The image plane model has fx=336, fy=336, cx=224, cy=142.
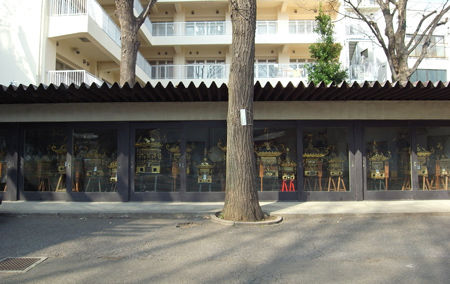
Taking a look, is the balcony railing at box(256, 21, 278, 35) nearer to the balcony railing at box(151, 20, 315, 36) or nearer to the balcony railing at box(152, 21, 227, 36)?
the balcony railing at box(151, 20, 315, 36)

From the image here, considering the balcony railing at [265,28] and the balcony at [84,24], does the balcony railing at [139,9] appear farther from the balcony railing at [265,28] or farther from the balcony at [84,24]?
the balcony railing at [265,28]

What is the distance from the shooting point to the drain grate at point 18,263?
4629 mm

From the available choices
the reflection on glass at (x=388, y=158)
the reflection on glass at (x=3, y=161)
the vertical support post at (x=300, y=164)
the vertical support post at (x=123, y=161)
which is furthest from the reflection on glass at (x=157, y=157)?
the reflection on glass at (x=388, y=158)

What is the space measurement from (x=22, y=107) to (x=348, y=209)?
399 inches

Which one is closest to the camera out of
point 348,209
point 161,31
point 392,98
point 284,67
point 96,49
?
point 348,209

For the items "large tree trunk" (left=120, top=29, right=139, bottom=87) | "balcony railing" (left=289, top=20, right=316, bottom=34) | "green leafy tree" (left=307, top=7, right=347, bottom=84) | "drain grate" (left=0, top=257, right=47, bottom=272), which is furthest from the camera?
"balcony railing" (left=289, top=20, right=316, bottom=34)

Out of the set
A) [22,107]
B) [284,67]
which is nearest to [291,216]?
[22,107]

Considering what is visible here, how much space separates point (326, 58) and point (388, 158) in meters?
8.88

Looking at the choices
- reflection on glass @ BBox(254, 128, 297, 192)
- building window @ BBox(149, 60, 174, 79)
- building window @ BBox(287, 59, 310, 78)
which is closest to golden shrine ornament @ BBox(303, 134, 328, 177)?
reflection on glass @ BBox(254, 128, 297, 192)

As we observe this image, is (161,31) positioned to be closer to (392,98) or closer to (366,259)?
(392,98)

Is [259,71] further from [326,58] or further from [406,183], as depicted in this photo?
[406,183]

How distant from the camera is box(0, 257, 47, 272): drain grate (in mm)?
4629

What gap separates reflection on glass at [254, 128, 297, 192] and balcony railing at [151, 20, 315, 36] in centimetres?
1547

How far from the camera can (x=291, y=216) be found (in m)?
8.18
